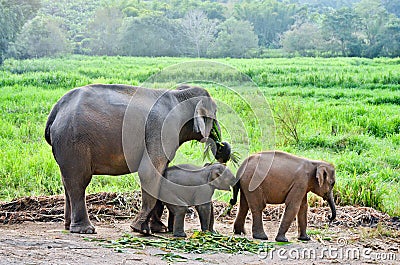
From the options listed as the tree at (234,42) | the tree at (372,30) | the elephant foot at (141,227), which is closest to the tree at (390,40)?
the tree at (372,30)

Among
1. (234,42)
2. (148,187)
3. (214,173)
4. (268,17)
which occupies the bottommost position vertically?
(148,187)

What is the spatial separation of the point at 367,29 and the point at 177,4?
93.1 ft

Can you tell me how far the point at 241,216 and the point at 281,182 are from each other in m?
0.57

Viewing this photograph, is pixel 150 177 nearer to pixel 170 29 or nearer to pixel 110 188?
pixel 110 188

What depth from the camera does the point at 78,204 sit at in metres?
6.18

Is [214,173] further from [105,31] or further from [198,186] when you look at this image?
[105,31]

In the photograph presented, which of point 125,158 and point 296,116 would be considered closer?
point 125,158

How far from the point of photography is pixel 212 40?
2074 inches

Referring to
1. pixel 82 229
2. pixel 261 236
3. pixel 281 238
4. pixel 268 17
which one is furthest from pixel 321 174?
pixel 268 17

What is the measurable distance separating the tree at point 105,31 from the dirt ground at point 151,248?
4373cm

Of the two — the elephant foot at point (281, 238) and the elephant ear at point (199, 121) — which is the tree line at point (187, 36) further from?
the elephant foot at point (281, 238)

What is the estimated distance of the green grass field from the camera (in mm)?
8102

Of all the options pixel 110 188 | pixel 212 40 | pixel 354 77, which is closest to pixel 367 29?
pixel 212 40

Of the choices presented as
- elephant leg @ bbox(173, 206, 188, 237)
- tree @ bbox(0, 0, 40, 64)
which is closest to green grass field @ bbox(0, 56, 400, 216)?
elephant leg @ bbox(173, 206, 188, 237)
